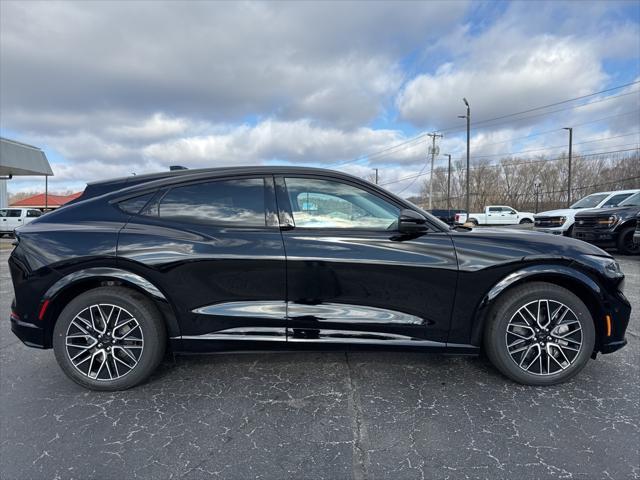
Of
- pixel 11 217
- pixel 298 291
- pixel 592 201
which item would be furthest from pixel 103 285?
pixel 11 217

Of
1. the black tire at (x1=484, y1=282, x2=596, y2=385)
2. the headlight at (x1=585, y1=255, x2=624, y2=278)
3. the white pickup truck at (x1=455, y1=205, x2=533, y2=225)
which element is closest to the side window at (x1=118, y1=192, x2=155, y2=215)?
the black tire at (x1=484, y1=282, x2=596, y2=385)

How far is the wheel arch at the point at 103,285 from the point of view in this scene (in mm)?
2623

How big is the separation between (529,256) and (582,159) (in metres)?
66.4

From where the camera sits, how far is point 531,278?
2.69 metres

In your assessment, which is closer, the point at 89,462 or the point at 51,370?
the point at 89,462

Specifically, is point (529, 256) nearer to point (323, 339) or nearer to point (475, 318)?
point (475, 318)

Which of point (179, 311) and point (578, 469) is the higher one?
point (179, 311)

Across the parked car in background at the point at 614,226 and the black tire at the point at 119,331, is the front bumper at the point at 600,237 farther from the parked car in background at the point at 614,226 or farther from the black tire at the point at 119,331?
the black tire at the point at 119,331

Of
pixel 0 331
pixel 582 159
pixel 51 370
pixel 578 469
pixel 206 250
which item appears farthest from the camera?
pixel 582 159

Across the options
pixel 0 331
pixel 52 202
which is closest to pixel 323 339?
pixel 0 331

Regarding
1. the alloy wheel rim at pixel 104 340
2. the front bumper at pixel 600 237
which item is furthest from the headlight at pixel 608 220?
the alloy wheel rim at pixel 104 340

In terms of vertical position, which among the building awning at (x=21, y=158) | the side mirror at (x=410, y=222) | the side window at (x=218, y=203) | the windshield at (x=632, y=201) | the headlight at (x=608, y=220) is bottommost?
the headlight at (x=608, y=220)

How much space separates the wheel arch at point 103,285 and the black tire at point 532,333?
7.57 feet

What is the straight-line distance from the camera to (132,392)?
2.70 meters
